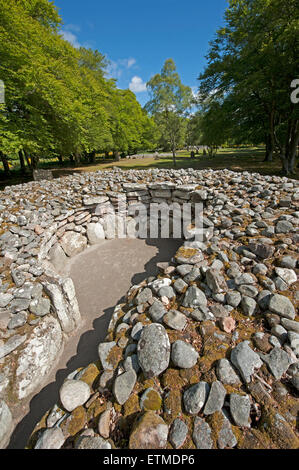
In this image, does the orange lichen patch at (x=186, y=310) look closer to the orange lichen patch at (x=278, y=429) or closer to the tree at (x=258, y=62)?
the orange lichen patch at (x=278, y=429)

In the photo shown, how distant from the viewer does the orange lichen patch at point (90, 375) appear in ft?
5.22

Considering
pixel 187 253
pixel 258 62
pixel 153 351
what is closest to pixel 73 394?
pixel 153 351

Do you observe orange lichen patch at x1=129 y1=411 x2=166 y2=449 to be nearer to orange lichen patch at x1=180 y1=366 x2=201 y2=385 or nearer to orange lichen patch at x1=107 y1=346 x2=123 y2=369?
orange lichen patch at x1=180 y1=366 x2=201 y2=385

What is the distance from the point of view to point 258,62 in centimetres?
801

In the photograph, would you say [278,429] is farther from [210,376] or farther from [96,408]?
[96,408]

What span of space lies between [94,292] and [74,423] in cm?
280

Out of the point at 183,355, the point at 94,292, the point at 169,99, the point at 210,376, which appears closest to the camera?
the point at 210,376

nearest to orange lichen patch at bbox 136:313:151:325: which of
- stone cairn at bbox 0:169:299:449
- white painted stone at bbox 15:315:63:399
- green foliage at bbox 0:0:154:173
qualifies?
stone cairn at bbox 0:169:299:449

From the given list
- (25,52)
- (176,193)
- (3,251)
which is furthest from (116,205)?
(25,52)

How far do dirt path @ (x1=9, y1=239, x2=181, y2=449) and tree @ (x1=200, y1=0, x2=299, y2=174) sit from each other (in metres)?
9.24

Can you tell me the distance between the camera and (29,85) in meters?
7.22

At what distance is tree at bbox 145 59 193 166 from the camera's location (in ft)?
41.3

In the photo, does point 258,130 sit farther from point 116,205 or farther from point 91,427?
point 91,427

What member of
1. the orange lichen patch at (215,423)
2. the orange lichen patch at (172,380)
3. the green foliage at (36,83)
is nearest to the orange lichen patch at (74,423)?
the orange lichen patch at (172,380)
